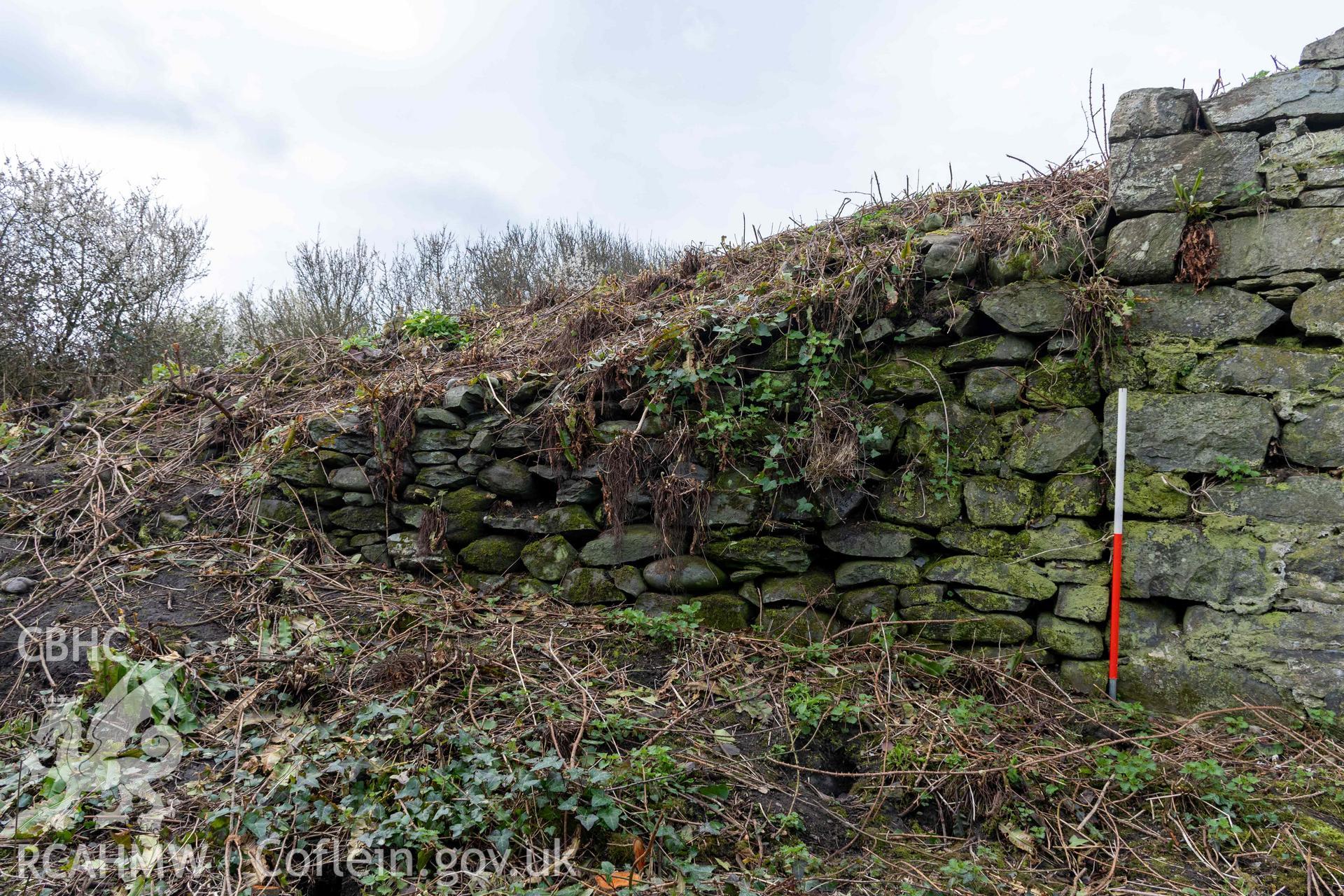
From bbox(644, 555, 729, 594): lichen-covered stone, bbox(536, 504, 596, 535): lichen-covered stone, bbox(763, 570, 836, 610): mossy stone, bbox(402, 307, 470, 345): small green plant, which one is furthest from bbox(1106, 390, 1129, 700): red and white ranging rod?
bbox(402, 307, 470, 345): small green plant

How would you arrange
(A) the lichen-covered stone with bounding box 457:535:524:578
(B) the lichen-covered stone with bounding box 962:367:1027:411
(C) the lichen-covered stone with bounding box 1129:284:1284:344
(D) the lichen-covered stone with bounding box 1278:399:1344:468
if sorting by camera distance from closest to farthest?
(D) the lichen-covered stone with bounding box 1278:399:1344:468
(C) the lichen-covered stone with bounding box 1129:284:1284:344
(B) the lichen-covered stone with bounding box 962:367:1027:411
(A) the lichen-covered stone with bounding box 457:535:524:578

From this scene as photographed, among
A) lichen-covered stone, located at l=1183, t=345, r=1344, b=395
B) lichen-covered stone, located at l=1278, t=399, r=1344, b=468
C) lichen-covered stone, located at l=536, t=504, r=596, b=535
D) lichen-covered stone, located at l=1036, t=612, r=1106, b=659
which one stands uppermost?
lichen-covered stone, located at l=1183, t=345, r=1344, b=395

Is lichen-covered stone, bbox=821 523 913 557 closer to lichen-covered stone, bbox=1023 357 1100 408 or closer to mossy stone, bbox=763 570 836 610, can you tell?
mossy stone, bbox=763 570 836 610

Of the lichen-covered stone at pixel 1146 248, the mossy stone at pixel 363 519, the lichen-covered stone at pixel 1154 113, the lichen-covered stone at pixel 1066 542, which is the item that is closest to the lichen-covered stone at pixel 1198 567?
A: the lichen-covered stone at pixel 1066 542

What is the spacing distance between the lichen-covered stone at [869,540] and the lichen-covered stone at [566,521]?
1.40m

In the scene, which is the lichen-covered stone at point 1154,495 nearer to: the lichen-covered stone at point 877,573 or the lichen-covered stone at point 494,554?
the lichen-covered stone at point 877,573

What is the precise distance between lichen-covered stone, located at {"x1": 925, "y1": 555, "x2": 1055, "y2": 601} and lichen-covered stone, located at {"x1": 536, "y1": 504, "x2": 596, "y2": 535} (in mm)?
1952

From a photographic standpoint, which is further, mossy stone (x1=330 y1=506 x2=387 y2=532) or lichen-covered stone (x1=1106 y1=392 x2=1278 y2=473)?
mossy stone (x1=330 y1=506 x2=387 y2=532)

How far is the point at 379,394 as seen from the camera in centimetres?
494

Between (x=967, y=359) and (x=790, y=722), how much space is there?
2.13 meters

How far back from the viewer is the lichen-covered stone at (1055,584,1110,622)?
352 cm

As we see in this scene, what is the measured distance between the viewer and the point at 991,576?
370cm

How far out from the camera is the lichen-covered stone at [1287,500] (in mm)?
3227

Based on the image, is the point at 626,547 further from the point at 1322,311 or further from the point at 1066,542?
the point at 1322,311
